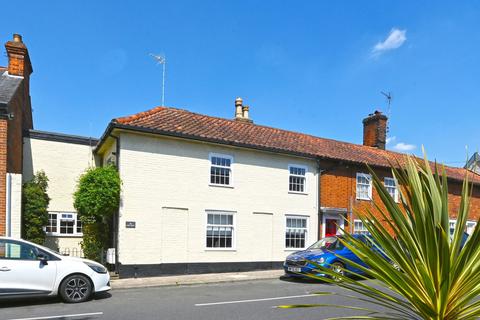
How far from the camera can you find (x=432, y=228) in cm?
227

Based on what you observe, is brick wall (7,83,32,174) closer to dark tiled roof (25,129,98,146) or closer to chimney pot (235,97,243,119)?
dark tiled roof (25,129,98,146)

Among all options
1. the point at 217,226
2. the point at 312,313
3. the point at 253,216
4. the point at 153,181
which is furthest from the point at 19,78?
the point at 312,313

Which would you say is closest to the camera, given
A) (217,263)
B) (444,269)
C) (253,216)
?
(444,269)

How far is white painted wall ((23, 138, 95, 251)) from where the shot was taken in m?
16.7

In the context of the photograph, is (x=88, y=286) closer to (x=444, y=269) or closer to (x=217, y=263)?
(x=217, y=263)

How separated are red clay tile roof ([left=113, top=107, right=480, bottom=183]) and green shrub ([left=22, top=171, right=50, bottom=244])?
4848mm

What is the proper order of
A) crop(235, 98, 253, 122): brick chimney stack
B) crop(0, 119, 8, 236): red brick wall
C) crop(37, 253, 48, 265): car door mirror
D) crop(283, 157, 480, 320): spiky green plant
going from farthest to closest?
crop(235, 98, 253, 122): brick chimney stack → crop(0, 119, 8, 236): red brick wall → crop(37, 253, 48, 265): car door mirror → crop(283, 157, 480, 320): spiky green plant

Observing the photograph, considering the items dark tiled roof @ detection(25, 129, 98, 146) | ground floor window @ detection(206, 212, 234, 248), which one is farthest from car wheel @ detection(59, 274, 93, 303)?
dark tiled roof @ detection(25, 129, 98, 146)

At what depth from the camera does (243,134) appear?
55.5ft

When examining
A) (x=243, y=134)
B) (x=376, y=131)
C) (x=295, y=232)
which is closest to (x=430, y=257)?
(x=243, y=134)

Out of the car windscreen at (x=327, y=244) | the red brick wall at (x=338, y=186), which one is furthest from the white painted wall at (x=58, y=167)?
the red brick wall at (x=338, y=186)

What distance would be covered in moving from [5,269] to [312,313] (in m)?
6.55

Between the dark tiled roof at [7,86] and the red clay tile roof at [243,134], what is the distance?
3.47 metres

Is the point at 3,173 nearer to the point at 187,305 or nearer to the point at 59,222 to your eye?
the point at 59,222
